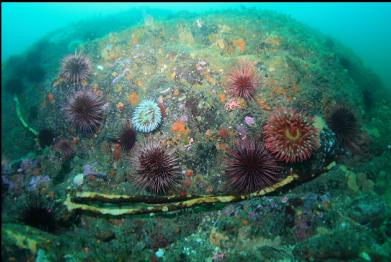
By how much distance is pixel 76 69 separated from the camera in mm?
10234

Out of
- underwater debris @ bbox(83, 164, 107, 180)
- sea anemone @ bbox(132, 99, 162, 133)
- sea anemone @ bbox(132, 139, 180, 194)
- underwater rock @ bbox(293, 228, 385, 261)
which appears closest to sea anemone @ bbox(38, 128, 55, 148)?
underwater debris @ bbox(83, 164, 107, 180)

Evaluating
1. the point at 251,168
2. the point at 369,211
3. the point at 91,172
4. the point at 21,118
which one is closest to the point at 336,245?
the point at 369,211

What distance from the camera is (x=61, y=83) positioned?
10.8m

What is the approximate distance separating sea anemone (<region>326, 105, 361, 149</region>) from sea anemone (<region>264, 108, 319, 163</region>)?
4.07 ft

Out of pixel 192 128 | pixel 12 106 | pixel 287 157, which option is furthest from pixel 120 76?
pixel 12 106

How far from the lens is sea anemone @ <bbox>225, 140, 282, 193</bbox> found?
22.5ft

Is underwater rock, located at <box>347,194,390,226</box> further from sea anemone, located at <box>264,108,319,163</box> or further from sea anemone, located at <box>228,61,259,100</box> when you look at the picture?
sea anemone, located at <box>228,61,259,100</box>

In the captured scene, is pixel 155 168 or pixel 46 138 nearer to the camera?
pixel 155 168

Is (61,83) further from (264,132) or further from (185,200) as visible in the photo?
(264,132)

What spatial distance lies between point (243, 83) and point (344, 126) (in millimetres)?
3089

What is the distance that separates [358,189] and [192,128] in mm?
4724

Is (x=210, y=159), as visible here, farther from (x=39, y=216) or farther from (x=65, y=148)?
(x=65, y=148)

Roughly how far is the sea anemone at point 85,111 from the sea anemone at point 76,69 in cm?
153

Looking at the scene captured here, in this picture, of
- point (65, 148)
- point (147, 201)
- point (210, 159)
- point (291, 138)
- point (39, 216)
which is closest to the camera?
point (39, 216)
